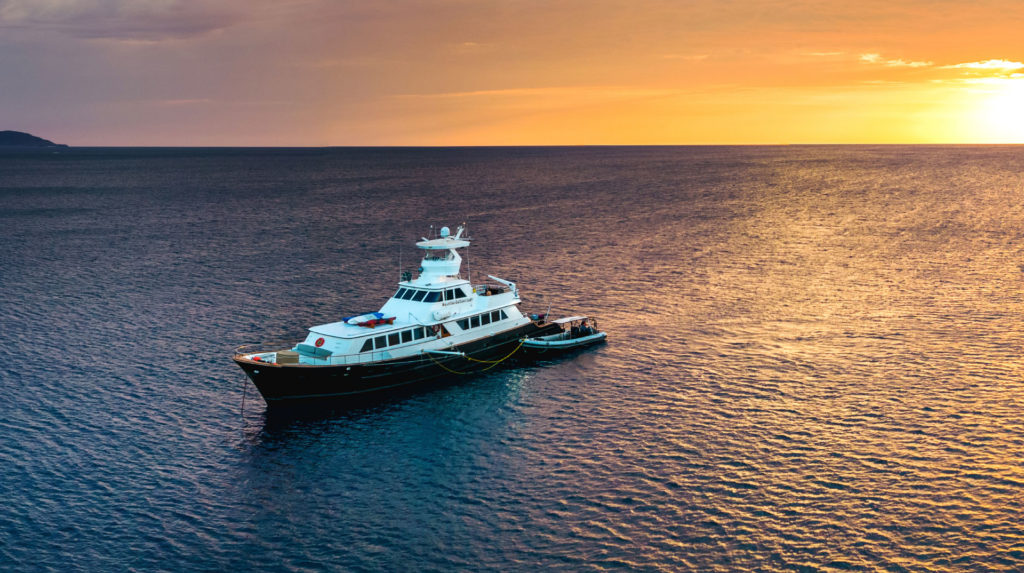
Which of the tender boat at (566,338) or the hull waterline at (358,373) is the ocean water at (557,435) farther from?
the tender boat at (566,338)

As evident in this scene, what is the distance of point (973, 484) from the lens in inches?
1800

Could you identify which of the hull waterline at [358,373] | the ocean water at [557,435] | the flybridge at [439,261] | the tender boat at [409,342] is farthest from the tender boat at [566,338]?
the flybridge at [439,261]

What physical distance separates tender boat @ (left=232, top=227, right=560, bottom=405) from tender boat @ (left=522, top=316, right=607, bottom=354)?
2.38ft

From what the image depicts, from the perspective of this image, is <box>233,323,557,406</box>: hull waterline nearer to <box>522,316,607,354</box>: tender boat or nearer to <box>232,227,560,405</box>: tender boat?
<box>232,227,560,405</box>: tender boat

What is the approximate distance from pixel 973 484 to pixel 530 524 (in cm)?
2773

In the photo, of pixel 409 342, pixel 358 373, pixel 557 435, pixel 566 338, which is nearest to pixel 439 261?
pixel 409 342

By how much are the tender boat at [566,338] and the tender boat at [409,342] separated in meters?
0.72

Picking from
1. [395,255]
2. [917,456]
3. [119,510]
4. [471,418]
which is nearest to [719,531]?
[917,456]

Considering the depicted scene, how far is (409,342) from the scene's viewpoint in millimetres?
65062

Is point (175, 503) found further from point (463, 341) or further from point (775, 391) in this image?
point (775, 391)

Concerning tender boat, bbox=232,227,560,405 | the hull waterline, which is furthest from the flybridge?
the hull waterline

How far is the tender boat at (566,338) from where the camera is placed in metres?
73.0

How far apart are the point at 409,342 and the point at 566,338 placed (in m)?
17.3

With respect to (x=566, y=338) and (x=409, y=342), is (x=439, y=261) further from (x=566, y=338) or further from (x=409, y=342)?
(x=566, y=338)
